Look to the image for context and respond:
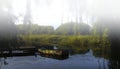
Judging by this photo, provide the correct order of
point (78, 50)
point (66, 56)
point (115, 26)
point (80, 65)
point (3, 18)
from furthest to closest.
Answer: point (78, 50) → point (66, 56) → point (80, 65) → point (3, 18) → point (115, 26)

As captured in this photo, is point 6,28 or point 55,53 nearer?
point 6,28

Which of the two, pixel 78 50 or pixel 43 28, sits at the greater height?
pixel 43 28

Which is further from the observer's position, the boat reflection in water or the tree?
the boat reflection in water

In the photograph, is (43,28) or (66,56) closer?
(66,56)

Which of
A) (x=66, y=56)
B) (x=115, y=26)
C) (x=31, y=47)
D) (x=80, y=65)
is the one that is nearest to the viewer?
(x=115, y=26)

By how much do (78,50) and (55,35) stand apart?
2.50 m

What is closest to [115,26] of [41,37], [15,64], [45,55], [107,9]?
[107,9]

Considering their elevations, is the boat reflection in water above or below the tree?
below

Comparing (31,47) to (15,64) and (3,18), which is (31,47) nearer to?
(15,64)

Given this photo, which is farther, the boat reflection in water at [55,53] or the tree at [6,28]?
the boat reflection in water at [55,53]

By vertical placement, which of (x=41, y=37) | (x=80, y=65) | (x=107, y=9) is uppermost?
(x=107, y=9)

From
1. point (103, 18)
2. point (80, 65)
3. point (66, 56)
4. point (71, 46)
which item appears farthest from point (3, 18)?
point (71, 46)

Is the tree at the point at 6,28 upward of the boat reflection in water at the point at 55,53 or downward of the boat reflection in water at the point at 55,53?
upward

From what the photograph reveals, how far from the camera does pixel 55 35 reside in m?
23.2
